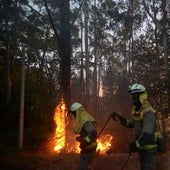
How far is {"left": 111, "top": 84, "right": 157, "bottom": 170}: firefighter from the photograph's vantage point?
579 centimetres

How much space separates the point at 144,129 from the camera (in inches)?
228

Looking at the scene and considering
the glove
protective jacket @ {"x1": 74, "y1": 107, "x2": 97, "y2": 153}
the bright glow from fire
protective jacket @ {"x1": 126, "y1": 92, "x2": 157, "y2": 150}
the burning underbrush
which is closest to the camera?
protective jacket @ {"x1": 126, "y1": 92, "x2": 157, "y2": 150}

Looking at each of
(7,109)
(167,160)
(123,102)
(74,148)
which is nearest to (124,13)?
(123,102)

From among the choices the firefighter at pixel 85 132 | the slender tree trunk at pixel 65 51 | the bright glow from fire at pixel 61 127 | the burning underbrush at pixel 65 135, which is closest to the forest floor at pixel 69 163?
the burning underbrush at pixel 65 135

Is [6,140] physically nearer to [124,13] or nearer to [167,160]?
[167,160]

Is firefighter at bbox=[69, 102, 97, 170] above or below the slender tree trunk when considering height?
below

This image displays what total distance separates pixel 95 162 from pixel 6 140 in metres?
10.4

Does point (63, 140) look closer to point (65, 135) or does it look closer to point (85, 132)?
point (65, 135)

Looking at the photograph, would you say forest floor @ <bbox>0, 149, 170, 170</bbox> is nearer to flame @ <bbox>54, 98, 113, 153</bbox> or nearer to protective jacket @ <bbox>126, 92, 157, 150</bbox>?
flame @ <bbox>54, 98, 113, 153</bbox>

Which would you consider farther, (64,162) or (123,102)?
(123,102)

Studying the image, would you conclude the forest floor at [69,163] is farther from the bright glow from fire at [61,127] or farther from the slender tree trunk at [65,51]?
the slender tree trunk at [65,51]

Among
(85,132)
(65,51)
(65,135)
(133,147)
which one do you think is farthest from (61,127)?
(133,147)

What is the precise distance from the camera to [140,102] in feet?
20.3

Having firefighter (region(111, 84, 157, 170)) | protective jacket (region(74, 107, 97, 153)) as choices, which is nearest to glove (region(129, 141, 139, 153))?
firefighter (region(111, 84, 157, 170))
